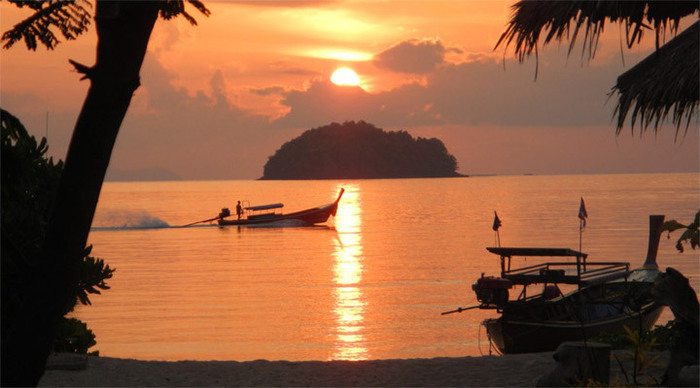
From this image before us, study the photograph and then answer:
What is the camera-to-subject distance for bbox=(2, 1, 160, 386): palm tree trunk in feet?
23.5

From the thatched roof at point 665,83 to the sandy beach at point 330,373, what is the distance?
3745 mm

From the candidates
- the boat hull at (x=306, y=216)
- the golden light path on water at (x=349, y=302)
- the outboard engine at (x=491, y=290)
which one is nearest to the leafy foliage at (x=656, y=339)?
the outboard engine at (x=491, y=290)

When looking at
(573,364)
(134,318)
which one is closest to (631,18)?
(573,364)

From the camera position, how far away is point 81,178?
716 centimetres

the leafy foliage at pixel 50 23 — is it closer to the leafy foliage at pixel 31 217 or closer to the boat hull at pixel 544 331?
the leafy foliage at pixel 31 217

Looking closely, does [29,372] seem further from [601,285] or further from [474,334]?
[474,334]

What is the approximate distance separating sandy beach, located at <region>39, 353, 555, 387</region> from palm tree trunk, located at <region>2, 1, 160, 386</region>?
271 inches

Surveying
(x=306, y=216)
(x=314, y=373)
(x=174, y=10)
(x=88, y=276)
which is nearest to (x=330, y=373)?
(x=314, y=373)

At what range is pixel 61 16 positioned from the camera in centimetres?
880

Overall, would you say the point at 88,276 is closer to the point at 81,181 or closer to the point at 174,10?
the point at 174,10

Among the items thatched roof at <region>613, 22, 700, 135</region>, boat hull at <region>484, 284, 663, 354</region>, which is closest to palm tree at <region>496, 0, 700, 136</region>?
thatched roof at <region>613, 22, 700, 135</region>

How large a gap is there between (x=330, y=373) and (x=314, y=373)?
0.27m

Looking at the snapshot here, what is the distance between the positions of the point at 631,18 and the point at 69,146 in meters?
6.90

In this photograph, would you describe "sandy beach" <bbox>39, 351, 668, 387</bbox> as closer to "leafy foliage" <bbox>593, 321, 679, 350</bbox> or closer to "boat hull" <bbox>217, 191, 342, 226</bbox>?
"leafy foliage" <bbox>593, 321, 679, 350</bbox>
